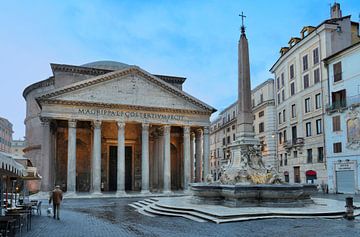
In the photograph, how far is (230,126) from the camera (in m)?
60.0

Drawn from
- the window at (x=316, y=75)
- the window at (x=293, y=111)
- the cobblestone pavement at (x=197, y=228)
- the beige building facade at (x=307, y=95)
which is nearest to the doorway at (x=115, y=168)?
the beige building facade at (x=307, y=95)

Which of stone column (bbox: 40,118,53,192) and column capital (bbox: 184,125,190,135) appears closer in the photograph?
stone column (bbox: 40,118,53,192)

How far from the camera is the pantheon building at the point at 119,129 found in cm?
3288

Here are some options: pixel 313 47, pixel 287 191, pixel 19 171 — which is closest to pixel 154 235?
pixel 19 171

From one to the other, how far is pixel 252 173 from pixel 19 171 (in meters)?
9.32

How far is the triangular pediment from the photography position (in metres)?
33.3

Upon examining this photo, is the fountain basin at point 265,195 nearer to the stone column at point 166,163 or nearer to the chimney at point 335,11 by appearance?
the stone column at point 166,163

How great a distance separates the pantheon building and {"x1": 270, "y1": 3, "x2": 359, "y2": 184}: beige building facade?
26.5 ft

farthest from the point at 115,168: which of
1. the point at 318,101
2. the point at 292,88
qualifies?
the point at 318,101

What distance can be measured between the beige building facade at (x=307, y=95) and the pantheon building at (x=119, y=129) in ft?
26.5

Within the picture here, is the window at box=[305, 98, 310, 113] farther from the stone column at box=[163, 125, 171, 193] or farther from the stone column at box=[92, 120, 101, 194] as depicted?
the stone column at box=[92, 120, 101, 194]

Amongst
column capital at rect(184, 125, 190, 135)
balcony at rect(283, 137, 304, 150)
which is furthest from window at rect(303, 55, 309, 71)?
column capital at rect(184, 125, 190, 135)

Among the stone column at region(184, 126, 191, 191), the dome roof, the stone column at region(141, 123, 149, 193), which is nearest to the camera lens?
the stone column at region(141, 123, 149, 193)

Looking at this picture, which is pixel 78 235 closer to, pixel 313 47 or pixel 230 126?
pixel 313 47
